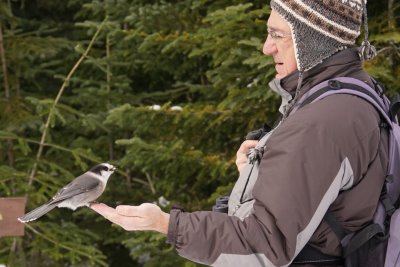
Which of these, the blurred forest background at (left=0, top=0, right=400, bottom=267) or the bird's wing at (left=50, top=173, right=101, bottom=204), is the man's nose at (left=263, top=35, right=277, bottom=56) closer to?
the bird's wing at (left=50, top=173, right=101, bottom=204)

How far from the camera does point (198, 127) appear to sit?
5.98m

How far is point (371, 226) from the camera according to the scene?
1887 millimetres

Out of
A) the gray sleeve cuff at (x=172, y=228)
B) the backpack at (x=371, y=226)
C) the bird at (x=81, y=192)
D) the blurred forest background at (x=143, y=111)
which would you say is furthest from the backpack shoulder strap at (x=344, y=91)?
the blurred forest background at (x=143, y=111)

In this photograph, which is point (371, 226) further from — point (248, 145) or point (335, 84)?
point (248, 145)

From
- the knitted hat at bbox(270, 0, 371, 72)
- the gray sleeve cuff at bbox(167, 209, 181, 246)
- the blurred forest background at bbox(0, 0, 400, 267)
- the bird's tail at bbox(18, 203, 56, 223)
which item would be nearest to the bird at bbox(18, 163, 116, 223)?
the bird's tail at bbox(18, 203, 56, 223)

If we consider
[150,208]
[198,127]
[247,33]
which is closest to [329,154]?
[150,208]

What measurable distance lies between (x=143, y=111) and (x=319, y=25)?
3961 millimetres

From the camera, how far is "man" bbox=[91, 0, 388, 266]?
1.78 metres

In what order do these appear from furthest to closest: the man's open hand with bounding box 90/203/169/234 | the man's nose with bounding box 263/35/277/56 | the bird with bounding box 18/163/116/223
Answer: the bird with bounding box 18/163/116/223, the man's nose with bounding box 263/35/277/56, the man's open hand with bounding box 90/203/169/234

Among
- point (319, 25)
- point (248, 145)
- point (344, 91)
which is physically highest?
point (319, 25)

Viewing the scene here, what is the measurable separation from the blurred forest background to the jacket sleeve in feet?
8.98

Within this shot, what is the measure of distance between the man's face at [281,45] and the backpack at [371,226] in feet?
0.55

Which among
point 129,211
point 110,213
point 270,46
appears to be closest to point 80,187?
point 110,213

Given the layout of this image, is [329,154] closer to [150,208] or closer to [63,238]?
[150,208]
